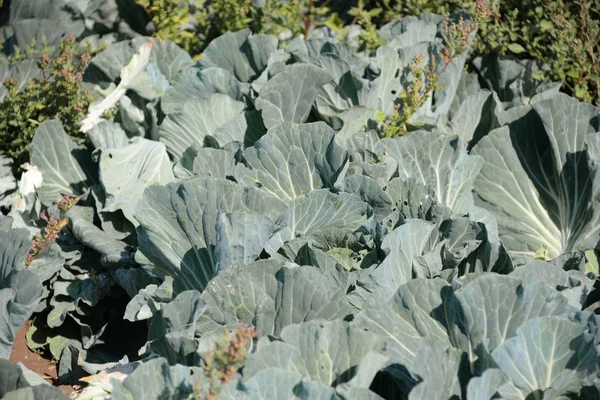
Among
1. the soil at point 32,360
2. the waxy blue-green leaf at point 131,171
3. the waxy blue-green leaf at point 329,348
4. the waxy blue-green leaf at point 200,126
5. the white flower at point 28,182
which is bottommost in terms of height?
the soil at point 32,360

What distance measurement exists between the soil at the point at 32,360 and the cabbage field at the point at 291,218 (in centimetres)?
6

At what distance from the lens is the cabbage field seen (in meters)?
2.29

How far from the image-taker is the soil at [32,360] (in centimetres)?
350

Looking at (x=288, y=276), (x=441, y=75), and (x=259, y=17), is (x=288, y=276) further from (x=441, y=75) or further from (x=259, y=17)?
(x=259, y=17)

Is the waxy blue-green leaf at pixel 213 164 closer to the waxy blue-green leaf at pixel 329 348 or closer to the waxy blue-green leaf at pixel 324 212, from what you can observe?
the waxy blue-green leaf at pixel 324 212

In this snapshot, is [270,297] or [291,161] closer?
[270,297]

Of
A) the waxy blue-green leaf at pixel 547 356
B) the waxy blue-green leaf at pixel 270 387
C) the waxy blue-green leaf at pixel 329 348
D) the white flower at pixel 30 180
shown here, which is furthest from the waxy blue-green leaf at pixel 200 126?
the waxy blue-green leaf at pixel 547 356

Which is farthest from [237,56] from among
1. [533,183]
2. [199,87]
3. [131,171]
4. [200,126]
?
[533,183]

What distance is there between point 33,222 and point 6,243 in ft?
3.09

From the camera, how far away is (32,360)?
3584mm

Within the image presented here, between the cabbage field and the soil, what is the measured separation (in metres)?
0.06

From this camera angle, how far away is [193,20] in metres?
5.11

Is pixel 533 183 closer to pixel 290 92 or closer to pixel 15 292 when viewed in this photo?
pixel 290 92

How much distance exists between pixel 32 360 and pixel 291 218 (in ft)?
5.11
